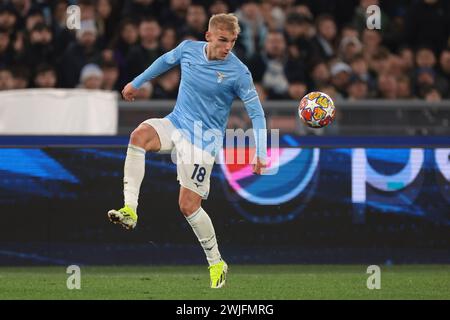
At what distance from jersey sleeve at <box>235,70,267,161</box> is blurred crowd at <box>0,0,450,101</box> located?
4.30 metres

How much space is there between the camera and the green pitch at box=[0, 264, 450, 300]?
897 cm

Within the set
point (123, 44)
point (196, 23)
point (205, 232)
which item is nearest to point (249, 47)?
point (196, 23)

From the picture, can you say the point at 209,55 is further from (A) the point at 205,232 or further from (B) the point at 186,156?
(A) the point at 205,232

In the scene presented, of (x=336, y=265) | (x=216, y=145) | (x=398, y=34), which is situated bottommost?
(x=336, y=265)

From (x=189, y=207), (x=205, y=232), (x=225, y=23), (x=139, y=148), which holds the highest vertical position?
(x=225, y=23)

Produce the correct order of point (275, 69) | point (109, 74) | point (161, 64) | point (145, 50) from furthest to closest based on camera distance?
point (275, 69) < point (145, 50) < point (109, 74) < point (161, 64)

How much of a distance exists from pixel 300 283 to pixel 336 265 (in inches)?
57.7

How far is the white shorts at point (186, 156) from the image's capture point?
9273 millimetres

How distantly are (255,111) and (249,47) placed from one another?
5.36 metres

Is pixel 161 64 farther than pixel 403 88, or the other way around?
pixel 403 88

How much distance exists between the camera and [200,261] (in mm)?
11195

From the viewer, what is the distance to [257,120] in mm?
9070

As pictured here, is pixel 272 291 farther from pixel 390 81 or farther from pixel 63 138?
pixel 390 81

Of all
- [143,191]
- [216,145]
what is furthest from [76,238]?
[216,145]
